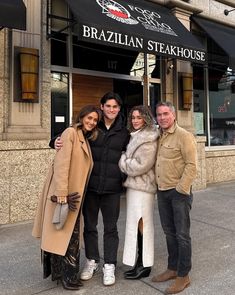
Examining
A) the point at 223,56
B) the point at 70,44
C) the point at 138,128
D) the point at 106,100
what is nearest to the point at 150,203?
the point at 138,128

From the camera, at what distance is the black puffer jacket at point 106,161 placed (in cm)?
351

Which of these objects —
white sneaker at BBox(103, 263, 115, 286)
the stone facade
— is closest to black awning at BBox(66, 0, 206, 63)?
the stone facade

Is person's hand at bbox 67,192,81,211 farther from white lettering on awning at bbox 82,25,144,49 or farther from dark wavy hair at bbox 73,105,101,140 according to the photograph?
white lettering on awning at bbox 82,25,144,49

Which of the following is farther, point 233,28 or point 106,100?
point 233,28

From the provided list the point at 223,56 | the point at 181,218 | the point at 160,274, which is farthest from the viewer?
the point at 223,56

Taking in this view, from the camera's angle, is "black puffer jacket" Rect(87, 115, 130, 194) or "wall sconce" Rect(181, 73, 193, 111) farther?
"wall sconce" Rect(181, 73, 193, 111)

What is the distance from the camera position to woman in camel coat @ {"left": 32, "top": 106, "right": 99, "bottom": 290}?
10.8ft

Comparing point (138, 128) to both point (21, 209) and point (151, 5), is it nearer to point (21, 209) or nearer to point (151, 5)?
point (21, 209)

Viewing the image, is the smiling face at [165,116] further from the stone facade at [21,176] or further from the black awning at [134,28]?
the stone facade at [21,176]

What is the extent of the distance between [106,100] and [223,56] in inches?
284

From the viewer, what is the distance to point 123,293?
3408 mm

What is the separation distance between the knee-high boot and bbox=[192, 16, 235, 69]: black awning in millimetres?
5645

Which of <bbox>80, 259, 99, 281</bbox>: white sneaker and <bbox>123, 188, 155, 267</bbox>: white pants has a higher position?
<bbox>123, 188, 155, 267</bbox>: white pants

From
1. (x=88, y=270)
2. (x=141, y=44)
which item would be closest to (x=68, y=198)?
(x=88, y=270)
